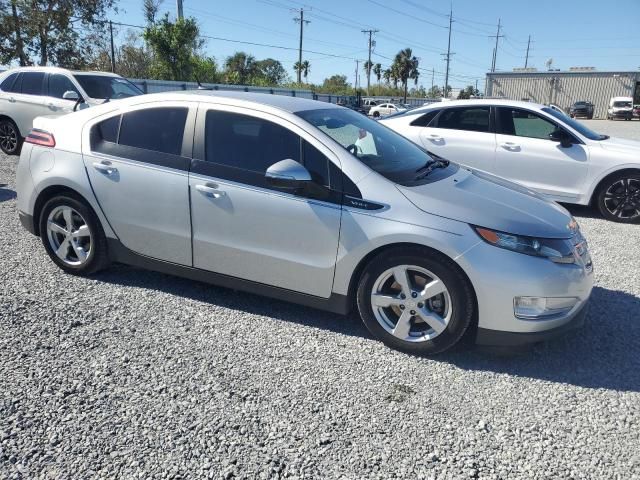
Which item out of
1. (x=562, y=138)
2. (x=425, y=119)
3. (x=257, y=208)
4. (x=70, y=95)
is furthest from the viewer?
(x=70, y=95)

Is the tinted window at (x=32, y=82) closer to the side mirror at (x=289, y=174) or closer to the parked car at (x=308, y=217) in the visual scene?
the parked car at (x=308, y=217)

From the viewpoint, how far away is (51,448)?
241cm

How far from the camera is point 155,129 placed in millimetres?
3957

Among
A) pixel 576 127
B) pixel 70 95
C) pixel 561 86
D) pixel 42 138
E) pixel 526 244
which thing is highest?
pixel 561 86

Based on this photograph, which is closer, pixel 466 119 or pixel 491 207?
pixel 491 207

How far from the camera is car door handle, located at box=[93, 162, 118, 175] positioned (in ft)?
13.2

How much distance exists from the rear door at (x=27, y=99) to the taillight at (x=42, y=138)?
20.6 feet

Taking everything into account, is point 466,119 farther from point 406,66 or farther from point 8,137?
point 406,66

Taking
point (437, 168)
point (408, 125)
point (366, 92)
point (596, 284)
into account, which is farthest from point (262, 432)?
point (366, 92)

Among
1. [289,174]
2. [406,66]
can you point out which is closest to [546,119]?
[289,174]

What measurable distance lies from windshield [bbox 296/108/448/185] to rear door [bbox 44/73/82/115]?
24.5 ft

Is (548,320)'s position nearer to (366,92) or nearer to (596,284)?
(596,284)

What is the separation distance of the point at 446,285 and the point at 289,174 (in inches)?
48.0

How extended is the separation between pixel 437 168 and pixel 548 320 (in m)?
1.46
